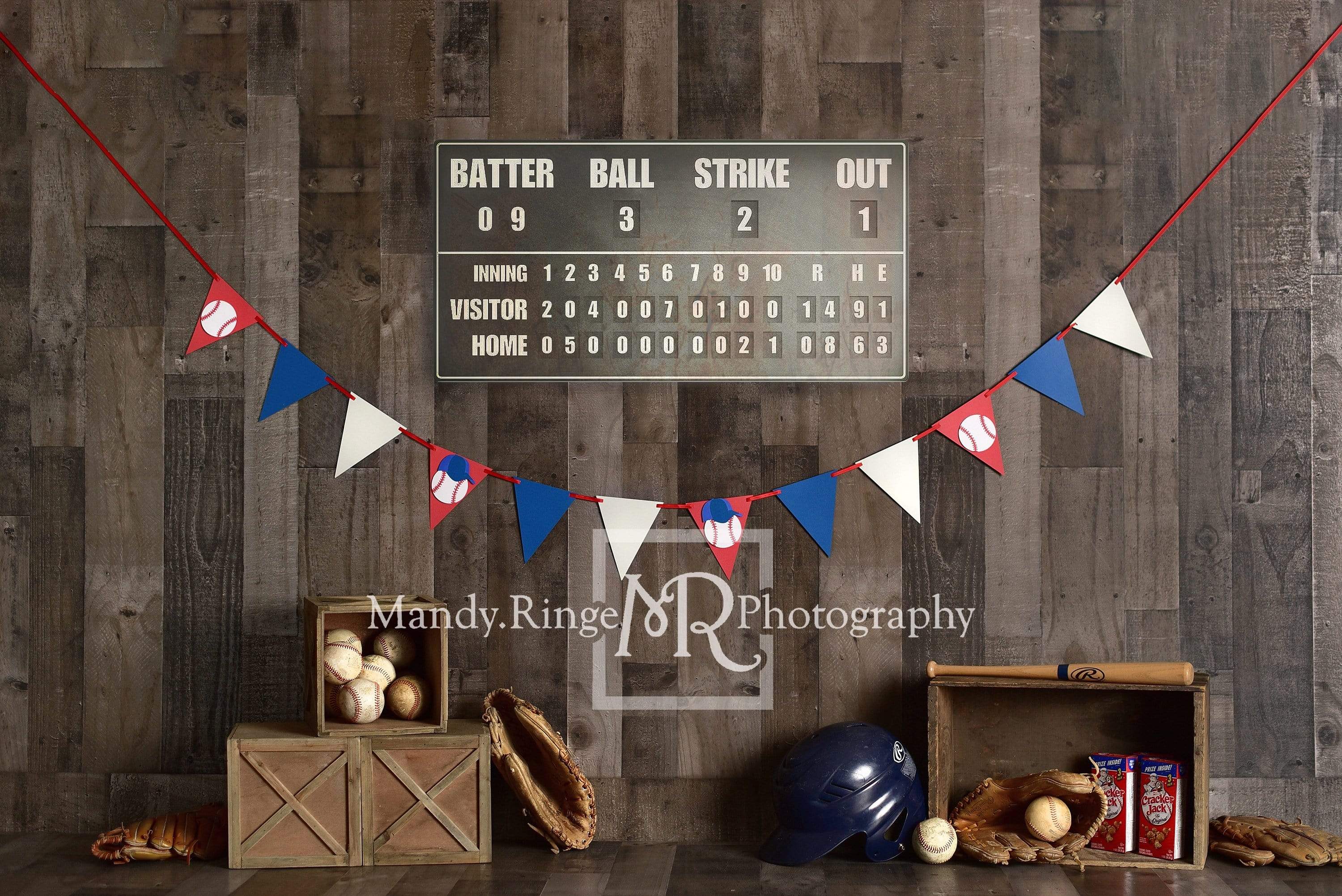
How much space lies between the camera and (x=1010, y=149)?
2.72m

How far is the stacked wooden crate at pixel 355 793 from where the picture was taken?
95.3 inches

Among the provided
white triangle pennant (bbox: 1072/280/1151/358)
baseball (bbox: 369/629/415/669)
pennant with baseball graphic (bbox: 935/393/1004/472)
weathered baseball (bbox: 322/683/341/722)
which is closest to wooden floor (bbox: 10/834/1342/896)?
weathered baseball (bbox: 322/683/341/722)

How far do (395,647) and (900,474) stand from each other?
142 cm

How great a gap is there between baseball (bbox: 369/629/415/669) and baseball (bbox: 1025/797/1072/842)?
1.62 meters

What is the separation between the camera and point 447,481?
8.95 feet

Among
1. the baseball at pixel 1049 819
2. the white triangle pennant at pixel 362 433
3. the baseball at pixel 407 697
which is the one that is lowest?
the baseball at pixel 1049 819

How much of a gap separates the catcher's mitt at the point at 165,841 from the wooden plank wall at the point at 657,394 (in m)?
0.20

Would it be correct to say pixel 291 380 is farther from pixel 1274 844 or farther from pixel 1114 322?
pixel 1274 844

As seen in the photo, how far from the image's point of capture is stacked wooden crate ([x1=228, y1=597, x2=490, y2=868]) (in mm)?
2422

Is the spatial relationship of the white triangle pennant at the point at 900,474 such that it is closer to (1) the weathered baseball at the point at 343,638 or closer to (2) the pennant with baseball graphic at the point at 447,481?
(2) the pennant with baseball graphic at the point at 447,481

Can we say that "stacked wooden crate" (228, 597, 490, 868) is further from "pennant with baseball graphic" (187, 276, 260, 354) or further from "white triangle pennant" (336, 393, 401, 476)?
"pennant with baseball graphic" (187, 276, 260, 354)

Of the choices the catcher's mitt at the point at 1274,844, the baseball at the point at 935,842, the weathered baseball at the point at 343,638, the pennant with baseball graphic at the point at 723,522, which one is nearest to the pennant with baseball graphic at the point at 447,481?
the weathered baseball at the point at 343,638

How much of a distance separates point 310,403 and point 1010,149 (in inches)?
79.7

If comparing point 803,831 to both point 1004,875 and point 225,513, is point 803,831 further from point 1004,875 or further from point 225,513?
point 225,513
